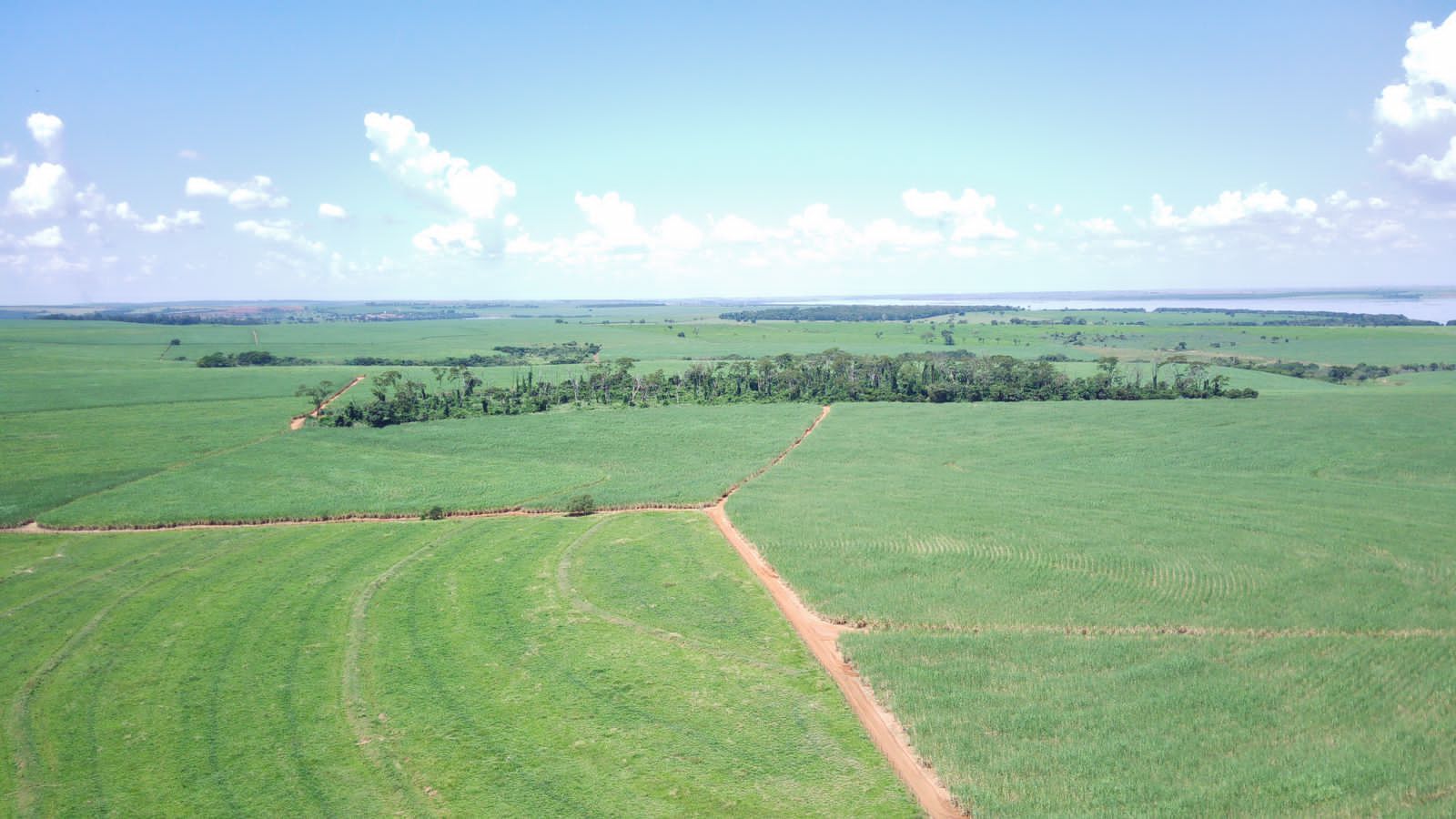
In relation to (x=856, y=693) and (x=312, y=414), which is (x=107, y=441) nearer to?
(x=312, y=414)

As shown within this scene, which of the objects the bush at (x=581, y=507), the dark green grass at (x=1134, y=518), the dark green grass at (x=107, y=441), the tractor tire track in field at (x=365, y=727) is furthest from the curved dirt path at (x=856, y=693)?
the dark green grass at (x=107, y=441)

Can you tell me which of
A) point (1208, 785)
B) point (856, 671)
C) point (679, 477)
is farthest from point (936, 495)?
point (1208, 785)

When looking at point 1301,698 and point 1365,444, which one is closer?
point 1301,698

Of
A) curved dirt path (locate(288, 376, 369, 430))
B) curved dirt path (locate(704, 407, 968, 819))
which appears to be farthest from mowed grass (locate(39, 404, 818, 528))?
curved dirt path (locate(704, 407, 968, 819))

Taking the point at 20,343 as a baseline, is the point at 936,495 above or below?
below

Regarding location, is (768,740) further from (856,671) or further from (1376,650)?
(1376,650)

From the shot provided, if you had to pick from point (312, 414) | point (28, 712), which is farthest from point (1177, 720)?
point (312, 414)

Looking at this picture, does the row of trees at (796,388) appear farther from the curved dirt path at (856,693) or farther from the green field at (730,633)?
the curved dirt path at (856,693)
